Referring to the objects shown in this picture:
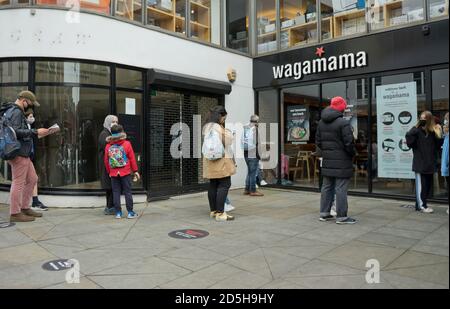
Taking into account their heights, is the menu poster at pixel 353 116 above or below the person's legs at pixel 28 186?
above

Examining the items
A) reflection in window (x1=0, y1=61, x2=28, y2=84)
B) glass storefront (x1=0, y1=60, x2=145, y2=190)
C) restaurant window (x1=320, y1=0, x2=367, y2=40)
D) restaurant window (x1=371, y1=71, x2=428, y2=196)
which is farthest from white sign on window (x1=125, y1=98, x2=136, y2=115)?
restaurant window (x1=371, y1=71, x2=428, y2=196)

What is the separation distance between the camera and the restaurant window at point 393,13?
8.20m

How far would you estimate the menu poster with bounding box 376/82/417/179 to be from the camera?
8.14 m

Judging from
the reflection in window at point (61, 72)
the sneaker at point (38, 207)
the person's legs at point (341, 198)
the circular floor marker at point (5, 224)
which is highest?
the reflection in window at point (61, 72)

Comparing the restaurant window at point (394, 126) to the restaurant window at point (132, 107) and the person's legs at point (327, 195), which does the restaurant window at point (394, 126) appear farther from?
the restaurant window at point (132, 107)

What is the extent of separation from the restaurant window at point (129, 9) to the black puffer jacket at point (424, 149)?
19.6 ft

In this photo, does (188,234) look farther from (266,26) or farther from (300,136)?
(266,26)

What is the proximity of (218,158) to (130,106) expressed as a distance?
2.87 m

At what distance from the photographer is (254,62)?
11.1 meters

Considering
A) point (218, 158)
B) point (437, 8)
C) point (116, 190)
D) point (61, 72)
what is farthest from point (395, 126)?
point (61, 72)

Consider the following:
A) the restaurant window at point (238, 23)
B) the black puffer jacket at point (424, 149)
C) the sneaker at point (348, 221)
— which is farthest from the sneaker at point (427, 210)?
the restaurant window at point (238, 23)

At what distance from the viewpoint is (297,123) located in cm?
1015

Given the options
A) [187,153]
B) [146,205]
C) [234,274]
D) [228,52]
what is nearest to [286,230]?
[234,274]

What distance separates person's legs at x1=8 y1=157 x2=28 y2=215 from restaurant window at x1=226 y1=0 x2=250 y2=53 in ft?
21.3
